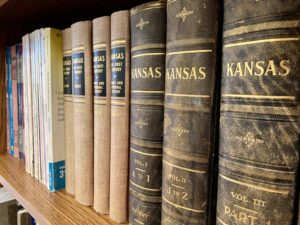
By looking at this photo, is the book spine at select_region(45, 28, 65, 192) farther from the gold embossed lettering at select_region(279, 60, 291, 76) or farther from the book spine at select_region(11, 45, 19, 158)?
the gold embossed lettering at select_region(279, 60, 291, 76)

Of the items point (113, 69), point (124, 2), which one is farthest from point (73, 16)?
point (113, 69)

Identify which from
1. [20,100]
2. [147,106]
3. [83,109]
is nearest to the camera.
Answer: [147,106]

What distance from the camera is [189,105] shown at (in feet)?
0.96

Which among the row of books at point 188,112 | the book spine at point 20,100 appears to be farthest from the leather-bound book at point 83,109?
the book spine at point 20,100

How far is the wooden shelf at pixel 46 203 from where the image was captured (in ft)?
1.44

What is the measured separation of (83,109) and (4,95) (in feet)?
1.53

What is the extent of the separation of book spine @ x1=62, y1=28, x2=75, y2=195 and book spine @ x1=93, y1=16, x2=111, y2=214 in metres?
0.09

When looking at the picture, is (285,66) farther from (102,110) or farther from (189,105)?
(102,110)

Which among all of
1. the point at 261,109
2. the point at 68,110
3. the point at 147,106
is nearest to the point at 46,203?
the point at 68,110

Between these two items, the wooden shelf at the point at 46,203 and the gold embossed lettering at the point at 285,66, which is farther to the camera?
the wooden shelf at the point at 46,203

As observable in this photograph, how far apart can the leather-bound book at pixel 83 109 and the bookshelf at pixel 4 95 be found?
46mm

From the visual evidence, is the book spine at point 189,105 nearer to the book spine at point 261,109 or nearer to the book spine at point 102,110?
the book spine at point 261,109

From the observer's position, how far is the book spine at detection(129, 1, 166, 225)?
1.11 ft

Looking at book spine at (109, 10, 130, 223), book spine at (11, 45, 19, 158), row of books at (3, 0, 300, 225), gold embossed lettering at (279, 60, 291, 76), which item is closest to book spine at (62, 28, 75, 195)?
row of books at (3, 0, 300, 225)
